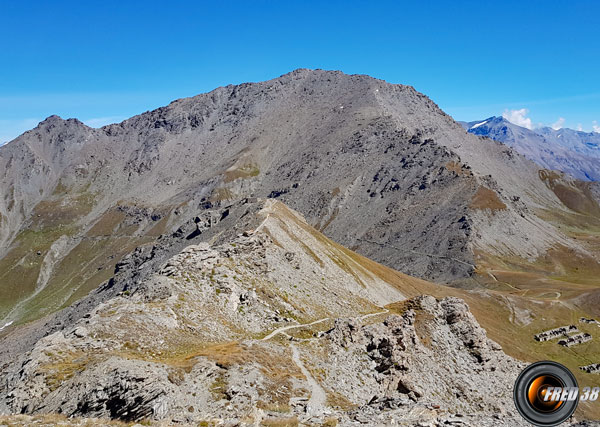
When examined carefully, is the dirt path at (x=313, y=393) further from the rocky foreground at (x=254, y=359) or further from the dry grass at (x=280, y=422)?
the dry grass at (x=280, y=422)

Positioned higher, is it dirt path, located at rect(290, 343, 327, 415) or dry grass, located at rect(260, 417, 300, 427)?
dry grass, located at rect(260, 417, 300, 427)

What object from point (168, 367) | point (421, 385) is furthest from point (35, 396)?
point (421, 385)

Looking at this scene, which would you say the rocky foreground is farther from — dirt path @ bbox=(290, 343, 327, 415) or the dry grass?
the dry grass

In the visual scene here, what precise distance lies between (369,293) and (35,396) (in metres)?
66.9

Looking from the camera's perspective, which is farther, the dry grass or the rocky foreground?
the rocky foreground

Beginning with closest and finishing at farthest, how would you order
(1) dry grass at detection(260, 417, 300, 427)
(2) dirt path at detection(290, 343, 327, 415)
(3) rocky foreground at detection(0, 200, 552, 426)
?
(1) dry grass at detection(260, 417, 300, 427), (3) rocky foreground at detection(0, 200, 552, 426), (2) dirt path at detection(290, 343, 327, 415)

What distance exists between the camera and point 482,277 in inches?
7092

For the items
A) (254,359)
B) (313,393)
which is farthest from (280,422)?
(254,359)

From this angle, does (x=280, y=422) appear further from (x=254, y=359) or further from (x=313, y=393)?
(x=254, y=359)

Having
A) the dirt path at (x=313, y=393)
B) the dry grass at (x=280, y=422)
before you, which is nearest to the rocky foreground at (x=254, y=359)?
the dirt path at (x=313, y=393)

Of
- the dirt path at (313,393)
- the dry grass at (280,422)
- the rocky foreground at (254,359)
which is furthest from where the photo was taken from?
the dirt path at (313,393)

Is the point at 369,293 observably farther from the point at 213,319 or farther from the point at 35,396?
the point at 35,396

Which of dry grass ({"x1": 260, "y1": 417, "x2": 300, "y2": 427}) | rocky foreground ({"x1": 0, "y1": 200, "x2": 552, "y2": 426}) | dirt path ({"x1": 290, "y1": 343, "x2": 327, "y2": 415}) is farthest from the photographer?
dirt path ({"x1": 290, "y1": 343, "x2": 327, "y2": 415})

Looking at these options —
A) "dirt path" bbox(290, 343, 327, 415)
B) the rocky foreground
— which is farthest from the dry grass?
"dirt path" bbox(290, 343, 327, 415)
